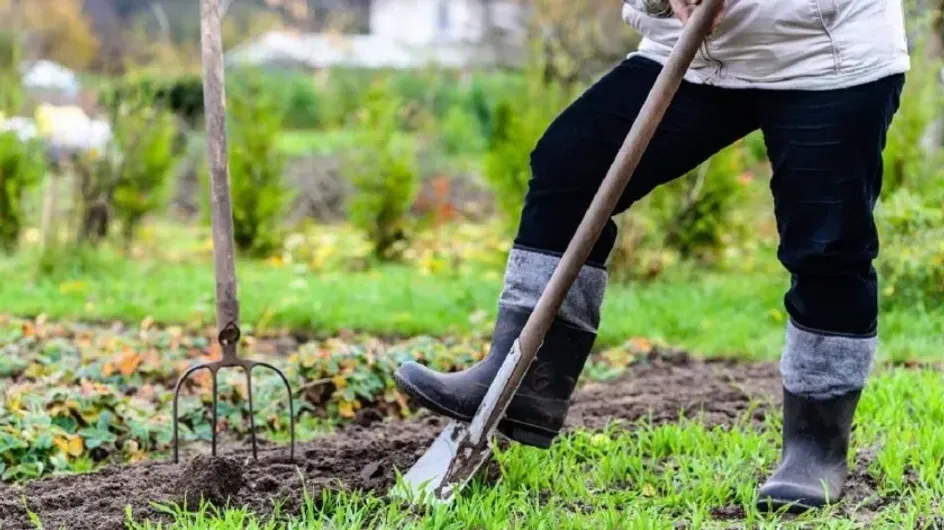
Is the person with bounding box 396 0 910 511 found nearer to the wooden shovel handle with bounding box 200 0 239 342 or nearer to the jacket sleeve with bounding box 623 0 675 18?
the jacket sleeve with bounding box 623 0 675 18

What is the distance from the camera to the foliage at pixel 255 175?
8805mm

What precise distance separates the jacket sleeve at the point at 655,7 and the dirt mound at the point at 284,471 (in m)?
1.30

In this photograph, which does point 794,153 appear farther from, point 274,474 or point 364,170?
point 364,170

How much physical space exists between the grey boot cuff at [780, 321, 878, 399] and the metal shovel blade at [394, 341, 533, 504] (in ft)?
2.29

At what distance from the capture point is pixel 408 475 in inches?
118

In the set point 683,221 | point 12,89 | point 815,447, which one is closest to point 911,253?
point 683,221

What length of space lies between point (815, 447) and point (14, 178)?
6.85 metres

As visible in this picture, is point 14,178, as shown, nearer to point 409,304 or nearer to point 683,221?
point 409,304

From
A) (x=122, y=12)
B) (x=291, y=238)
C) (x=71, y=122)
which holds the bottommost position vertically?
(x=291, y=238)

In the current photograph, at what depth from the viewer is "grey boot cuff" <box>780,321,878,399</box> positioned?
9.89 feet

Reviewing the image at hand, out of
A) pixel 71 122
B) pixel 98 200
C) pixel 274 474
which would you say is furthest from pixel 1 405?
pixel 71 122

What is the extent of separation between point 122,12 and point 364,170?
3975cm

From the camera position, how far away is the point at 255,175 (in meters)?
8.91

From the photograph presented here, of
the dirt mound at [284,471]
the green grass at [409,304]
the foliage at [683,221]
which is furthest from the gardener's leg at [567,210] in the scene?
the foliage at [683,221]
